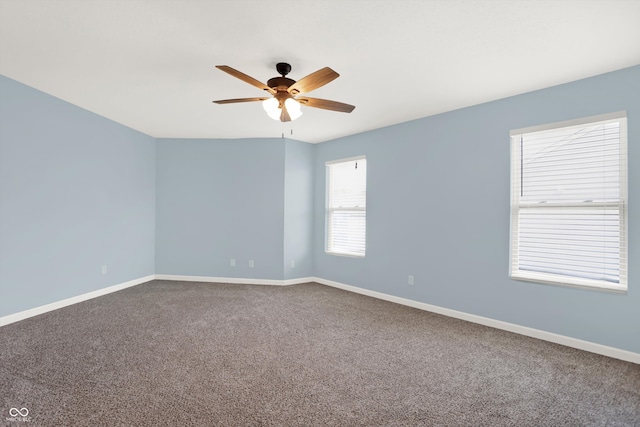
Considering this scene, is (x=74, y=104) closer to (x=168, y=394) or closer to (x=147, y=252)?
(x=147, y=252)

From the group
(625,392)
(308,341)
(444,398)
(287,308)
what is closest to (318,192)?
(287,308)

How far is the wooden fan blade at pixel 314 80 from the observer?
226 centimetres

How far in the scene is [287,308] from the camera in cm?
403

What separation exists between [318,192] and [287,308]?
2260 millimetres

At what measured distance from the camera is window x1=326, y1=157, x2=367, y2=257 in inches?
199

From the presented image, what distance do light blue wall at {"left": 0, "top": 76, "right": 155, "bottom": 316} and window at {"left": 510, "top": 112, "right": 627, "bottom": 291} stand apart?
17.0 ft

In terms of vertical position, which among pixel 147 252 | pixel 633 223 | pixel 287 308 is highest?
pixel 633 223

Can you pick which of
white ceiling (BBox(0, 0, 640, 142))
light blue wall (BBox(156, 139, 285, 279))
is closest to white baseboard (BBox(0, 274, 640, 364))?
light blue wall (BBox(156, 139, 285, 279))

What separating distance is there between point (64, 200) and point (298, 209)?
3178mm

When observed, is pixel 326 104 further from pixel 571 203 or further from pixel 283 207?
pixel 283 207

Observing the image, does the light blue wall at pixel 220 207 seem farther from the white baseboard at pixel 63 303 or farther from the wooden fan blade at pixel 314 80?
the wooden fan blade at pixel 314 80

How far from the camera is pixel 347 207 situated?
5.24m

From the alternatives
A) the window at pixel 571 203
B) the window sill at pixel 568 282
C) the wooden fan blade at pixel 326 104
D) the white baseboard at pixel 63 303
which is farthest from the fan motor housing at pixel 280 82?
the white baseboard at pixel 63 303

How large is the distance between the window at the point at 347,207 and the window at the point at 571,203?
2145 millimetres
